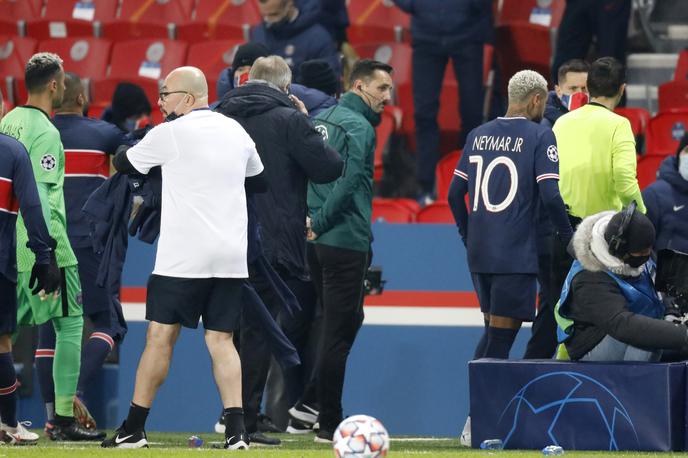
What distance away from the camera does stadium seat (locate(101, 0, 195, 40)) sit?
14969 millimetres

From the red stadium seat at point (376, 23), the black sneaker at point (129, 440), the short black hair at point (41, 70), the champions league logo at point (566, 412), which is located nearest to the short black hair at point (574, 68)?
the champions league logo at point (566, 412)

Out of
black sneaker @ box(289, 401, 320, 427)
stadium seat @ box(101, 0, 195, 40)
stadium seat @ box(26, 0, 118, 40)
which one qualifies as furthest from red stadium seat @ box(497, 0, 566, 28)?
black sneaker @ box(289, 401, 320, 427)

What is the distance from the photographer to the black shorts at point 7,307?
7.44 meters

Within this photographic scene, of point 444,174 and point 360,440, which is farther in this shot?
point 444,174

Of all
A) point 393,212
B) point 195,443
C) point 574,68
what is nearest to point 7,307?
point 195,443

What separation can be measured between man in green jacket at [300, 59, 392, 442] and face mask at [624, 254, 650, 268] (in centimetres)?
176

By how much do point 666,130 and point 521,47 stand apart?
6.96ft

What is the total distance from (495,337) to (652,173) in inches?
134

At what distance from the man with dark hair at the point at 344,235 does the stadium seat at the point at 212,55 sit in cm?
545

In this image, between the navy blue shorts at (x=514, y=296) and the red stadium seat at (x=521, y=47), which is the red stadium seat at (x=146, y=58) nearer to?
the red stadium seat at (x=521, y=47)

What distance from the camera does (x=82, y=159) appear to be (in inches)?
331

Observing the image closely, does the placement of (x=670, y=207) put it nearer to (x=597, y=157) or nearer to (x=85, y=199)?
(x=597, y=157)

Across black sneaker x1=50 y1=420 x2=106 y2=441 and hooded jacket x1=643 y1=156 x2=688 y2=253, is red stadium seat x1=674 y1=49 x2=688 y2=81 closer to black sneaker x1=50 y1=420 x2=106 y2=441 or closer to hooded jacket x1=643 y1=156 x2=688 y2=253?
hooded jacket x1=643 y1=156 x2=688 y2=253

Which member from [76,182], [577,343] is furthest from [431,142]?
[577,343]
